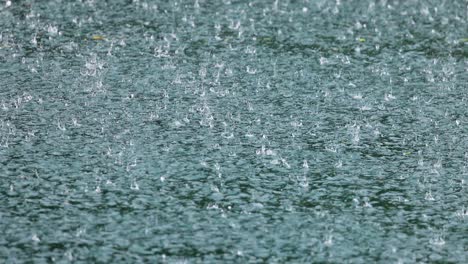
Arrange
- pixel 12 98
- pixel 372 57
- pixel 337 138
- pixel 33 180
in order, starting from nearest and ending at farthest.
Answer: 1. pixel 33 180
2. pixel 337 138
3. pixel 12 98
4. pixel 372 57

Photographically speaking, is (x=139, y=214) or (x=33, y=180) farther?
(x=33, y=180)

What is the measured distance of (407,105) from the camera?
320 inches

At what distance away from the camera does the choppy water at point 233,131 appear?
5754mm

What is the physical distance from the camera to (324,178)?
664 centimetres

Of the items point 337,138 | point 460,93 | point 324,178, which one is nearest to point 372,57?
point 460,93

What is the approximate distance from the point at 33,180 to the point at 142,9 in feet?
15.0

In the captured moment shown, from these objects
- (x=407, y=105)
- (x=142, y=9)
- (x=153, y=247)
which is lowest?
(x=153, y=247)

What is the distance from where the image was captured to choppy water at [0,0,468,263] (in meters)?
5.75

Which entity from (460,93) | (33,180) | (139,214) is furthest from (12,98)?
(460,93)

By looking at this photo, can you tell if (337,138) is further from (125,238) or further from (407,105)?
(125,238)

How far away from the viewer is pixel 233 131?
24.5 feet

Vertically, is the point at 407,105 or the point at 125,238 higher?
the point at 407,105

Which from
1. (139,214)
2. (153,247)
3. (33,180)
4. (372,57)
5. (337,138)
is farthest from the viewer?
(372,57)

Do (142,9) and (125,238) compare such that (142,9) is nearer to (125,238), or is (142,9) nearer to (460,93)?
(460,93)
